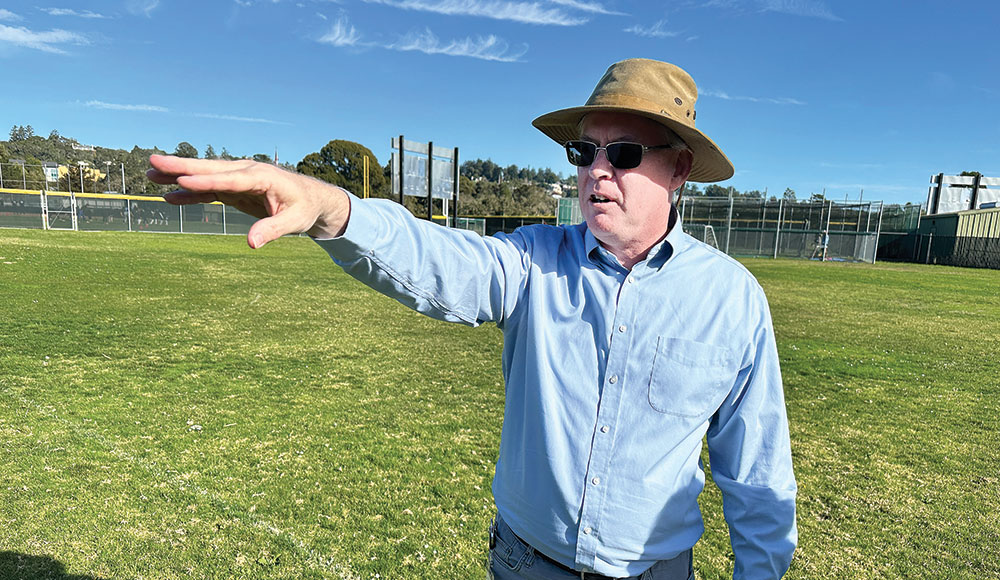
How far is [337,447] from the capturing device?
16.0 ft

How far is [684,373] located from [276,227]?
45.8 inches

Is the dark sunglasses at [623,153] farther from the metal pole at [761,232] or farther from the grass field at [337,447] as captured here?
the metal pole at [761,232]

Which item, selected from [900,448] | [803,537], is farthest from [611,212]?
[900,448]

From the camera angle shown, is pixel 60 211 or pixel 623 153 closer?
pixel 623 153

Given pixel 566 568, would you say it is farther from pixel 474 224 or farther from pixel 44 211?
pixel 474 224

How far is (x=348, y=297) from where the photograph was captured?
13688mm

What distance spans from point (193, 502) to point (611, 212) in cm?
360

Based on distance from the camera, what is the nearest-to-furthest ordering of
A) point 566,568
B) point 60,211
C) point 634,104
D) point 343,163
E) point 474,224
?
point 634,104
point 566,568
point 60,211
point 474,224
point 343,163

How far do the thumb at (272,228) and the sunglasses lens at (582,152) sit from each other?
923 millimetres


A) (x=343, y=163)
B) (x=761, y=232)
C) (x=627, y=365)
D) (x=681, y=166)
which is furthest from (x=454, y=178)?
(x=343, y=163)

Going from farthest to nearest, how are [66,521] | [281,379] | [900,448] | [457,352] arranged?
[457,352], [281,379], [900,448], [66,521]

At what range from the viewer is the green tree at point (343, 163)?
250ft

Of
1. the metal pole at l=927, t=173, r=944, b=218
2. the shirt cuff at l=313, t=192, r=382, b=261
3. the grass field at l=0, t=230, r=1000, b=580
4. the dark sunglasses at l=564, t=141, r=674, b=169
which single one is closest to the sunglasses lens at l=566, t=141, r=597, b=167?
the dark sunglasses at l=564, t=141, r=674, b=169

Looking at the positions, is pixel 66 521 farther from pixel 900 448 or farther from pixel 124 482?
pixel 900 448
